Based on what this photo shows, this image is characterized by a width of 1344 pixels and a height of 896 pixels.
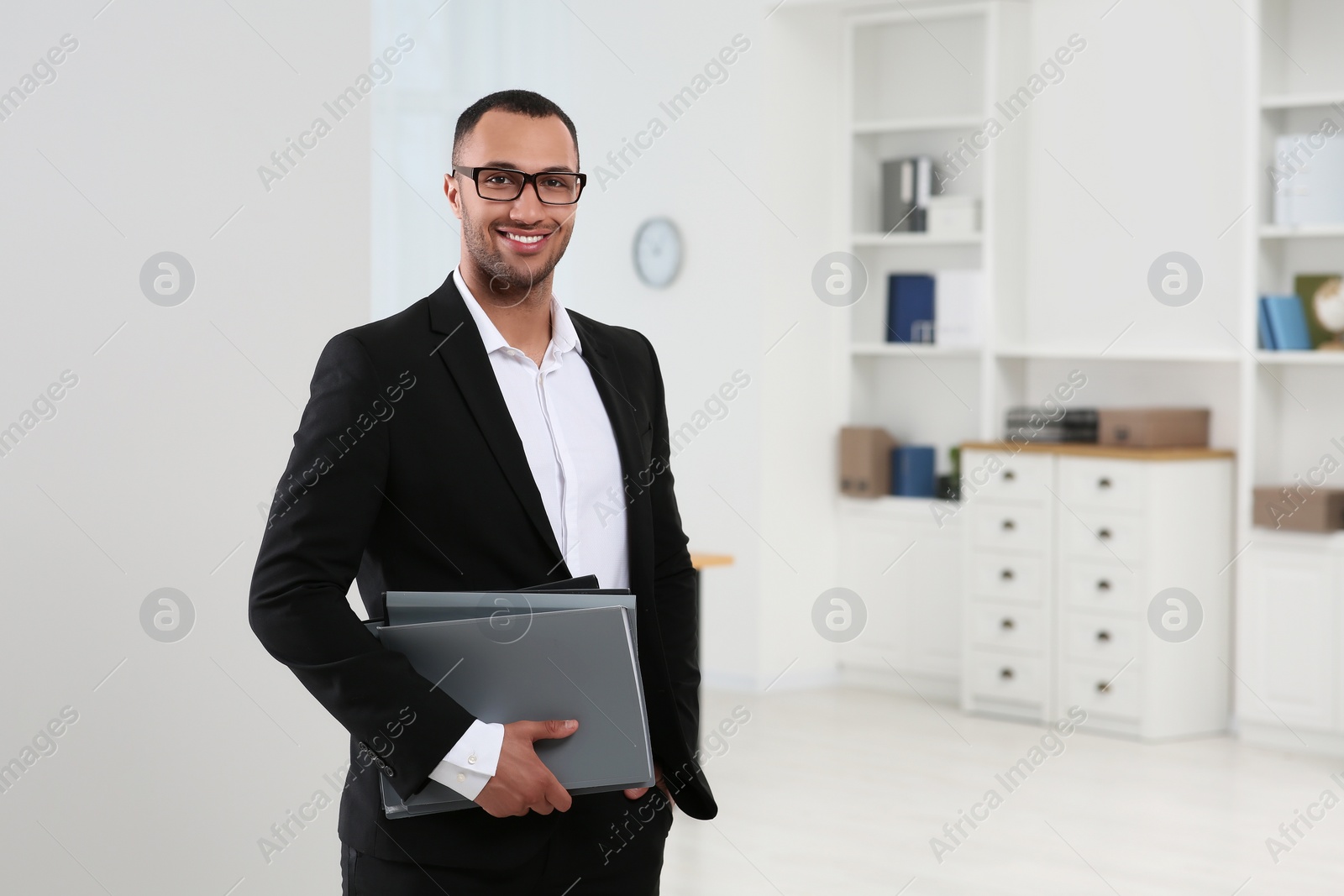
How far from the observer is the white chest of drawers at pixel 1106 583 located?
210 inches

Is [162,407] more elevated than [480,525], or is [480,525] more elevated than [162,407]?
[162,407]

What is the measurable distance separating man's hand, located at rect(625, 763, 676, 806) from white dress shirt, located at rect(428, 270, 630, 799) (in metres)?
0.22

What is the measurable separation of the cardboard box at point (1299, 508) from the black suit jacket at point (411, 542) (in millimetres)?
3995

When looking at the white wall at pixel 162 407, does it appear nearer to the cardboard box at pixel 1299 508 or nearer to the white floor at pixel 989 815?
the white floor at pixel 989 815

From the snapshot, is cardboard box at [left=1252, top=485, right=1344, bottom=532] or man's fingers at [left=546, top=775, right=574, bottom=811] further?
cardboard box at [left=1252, top=485, right=1344, bottom=532]

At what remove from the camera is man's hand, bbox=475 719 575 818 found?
146cm

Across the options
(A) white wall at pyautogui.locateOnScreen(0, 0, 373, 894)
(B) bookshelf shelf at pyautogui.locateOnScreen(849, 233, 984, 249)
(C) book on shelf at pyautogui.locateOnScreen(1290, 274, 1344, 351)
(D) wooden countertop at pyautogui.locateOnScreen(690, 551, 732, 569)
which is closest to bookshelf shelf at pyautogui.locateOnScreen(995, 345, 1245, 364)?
(C) book on shelf at pyautogui.locateOnScreen(1290, 274, 1344, 351)

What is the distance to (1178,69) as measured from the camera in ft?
18.6

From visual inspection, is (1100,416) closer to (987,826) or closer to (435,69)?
(987,826)

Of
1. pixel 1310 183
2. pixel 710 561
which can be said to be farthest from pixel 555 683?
pixel 1310 183

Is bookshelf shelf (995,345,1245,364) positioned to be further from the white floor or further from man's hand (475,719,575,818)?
man's hand (475,719,575,818)

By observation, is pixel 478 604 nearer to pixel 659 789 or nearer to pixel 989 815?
pixel 659 789

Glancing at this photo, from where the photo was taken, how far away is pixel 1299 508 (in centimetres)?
512

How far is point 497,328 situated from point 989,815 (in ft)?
10.4
